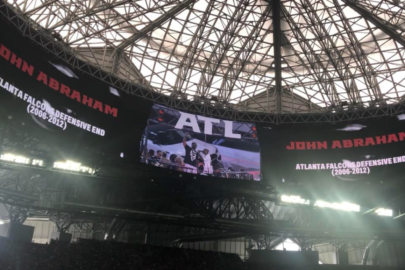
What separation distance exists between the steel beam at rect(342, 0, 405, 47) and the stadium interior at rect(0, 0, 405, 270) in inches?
4.0

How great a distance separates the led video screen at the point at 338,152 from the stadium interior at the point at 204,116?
94 millimetres

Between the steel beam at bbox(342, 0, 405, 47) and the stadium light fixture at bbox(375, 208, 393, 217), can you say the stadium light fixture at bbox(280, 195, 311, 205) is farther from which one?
the steel beam at bbox(342, 0, 405, 47)

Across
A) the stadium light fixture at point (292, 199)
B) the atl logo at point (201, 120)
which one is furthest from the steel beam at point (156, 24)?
the stadium light fixture at point (292, 199)

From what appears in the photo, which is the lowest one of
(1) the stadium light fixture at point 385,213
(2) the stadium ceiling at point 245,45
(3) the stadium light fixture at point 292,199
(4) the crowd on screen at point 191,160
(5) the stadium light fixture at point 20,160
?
(1) the stadium light fixture at point 385,213

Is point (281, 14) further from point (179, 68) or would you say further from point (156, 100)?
point (156, 100)

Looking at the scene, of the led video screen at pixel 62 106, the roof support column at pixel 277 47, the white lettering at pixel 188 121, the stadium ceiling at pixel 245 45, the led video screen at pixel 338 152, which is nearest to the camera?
the led video screen at pixel 62 106

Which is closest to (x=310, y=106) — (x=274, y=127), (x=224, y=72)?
(x=274, y=127)

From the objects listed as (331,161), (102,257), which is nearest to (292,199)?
(331,161)

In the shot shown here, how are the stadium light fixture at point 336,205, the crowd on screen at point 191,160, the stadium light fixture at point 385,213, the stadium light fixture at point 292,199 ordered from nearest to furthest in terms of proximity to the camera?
the crowd on screen at point 191,160, the stadium light fixture at point 292,199, the stadium light fixture at point 336,205, the stadium light fixture at point 385,213

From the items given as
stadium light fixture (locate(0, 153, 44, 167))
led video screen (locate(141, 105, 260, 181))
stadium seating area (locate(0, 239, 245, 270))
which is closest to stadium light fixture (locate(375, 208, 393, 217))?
led video screen (locate(141, 105, 260, 181))

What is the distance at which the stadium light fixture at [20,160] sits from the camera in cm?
2263

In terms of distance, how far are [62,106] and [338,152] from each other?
805 inches

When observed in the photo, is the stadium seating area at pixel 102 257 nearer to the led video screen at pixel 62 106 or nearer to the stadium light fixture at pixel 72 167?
the stadium light fixture at pixel 72 167

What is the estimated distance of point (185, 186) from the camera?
30438mm
